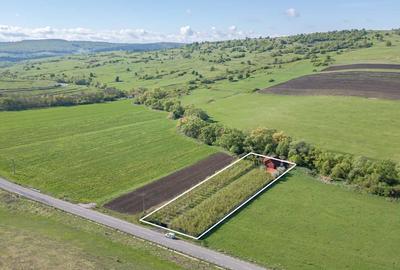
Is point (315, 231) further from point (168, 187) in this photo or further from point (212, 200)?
point (168, 187)

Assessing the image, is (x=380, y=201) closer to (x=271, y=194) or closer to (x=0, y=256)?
(x=271, y=194)

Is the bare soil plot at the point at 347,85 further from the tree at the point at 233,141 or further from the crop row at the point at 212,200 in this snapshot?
the crop row at the point at 212,200


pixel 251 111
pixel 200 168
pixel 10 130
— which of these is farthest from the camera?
pixel 251 111

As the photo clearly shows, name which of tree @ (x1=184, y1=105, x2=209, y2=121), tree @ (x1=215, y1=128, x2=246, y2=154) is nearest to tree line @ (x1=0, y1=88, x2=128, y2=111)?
tree @ (x1=184, y1=105, x2=209, y2=121)

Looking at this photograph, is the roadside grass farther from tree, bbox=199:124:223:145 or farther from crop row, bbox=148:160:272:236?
crop row, bbox=148:160:272:236

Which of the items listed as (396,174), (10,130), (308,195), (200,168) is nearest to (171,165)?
(200,168)

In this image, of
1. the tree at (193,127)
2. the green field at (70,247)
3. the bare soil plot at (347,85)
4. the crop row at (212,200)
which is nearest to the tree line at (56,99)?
the bare soil plot at (347,85)
